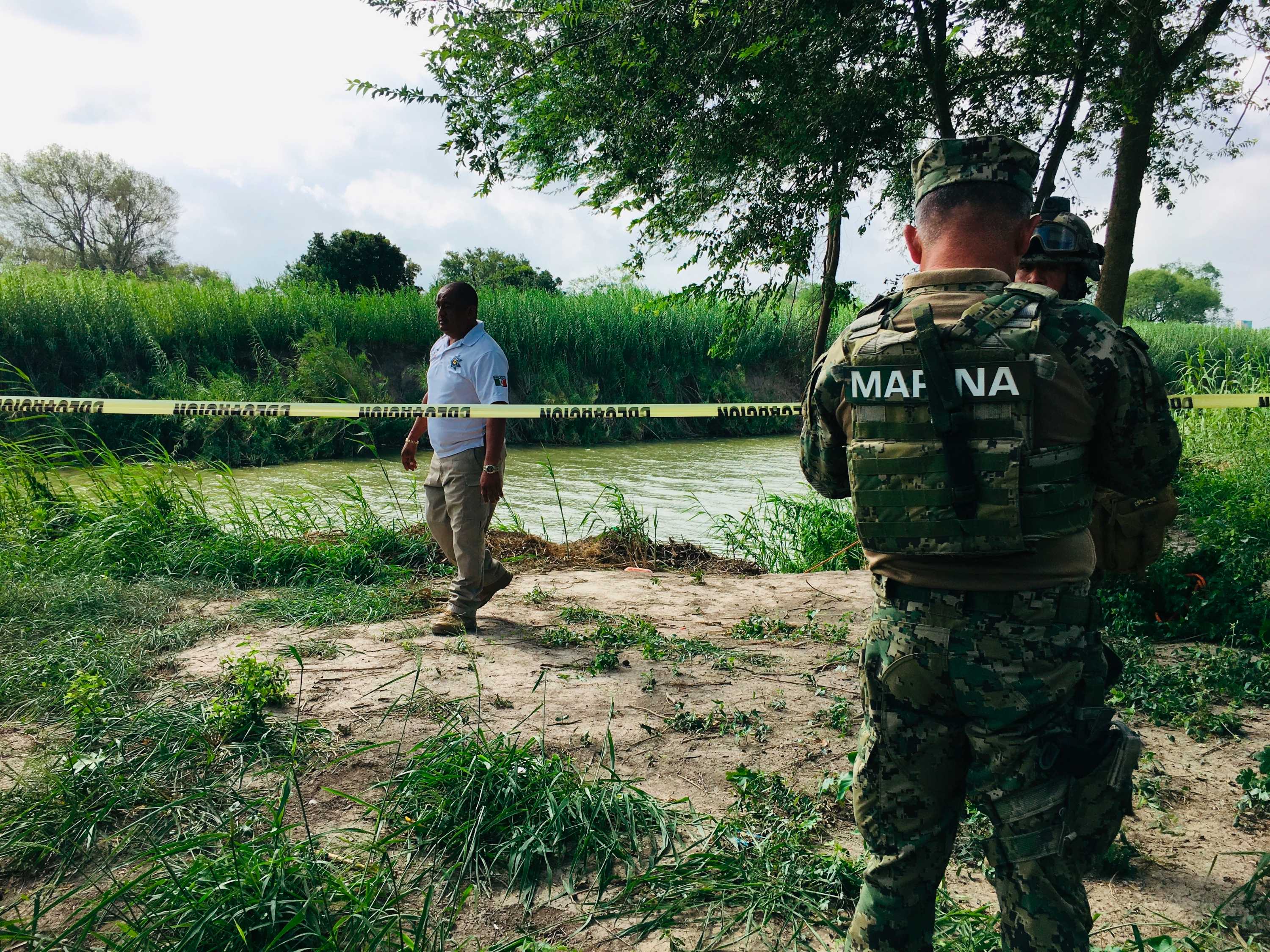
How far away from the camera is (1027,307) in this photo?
1705 millimetres

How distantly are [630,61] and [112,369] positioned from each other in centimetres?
1349

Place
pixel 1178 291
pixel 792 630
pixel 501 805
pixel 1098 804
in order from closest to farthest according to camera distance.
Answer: pixel 1098 804
pixel 501 805
pixel 792 630
pixel 1178 291

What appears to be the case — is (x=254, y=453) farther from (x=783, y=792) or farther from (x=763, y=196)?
(x=783, y=792)

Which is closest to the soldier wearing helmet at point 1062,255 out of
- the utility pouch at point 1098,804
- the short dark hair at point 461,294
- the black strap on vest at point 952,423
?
the black strap on vest at point 952,423

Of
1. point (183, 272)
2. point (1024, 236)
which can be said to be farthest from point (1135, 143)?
point (183, 272)

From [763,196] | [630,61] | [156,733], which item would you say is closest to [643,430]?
[763,196]

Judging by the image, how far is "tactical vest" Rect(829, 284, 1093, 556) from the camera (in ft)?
5.44

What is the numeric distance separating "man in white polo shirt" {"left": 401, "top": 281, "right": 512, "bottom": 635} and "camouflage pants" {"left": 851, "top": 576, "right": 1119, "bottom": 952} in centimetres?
305

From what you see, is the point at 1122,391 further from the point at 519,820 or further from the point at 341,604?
the point at 341,604

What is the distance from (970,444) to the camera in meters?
1.70

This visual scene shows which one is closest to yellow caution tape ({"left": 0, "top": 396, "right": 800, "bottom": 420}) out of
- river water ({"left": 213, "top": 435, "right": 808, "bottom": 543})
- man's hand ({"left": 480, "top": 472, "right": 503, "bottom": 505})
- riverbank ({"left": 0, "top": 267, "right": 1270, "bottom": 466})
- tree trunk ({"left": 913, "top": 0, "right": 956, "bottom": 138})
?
river water ({"left": 213, "top": 435, "right": 808, "bottom": 543})

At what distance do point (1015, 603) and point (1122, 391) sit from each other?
0.48 meters

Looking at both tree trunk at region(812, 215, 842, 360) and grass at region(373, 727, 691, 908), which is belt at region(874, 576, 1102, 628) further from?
tree trunk at region(812, 215, 842, 360)

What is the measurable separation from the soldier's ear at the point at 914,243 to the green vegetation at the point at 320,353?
941cm
